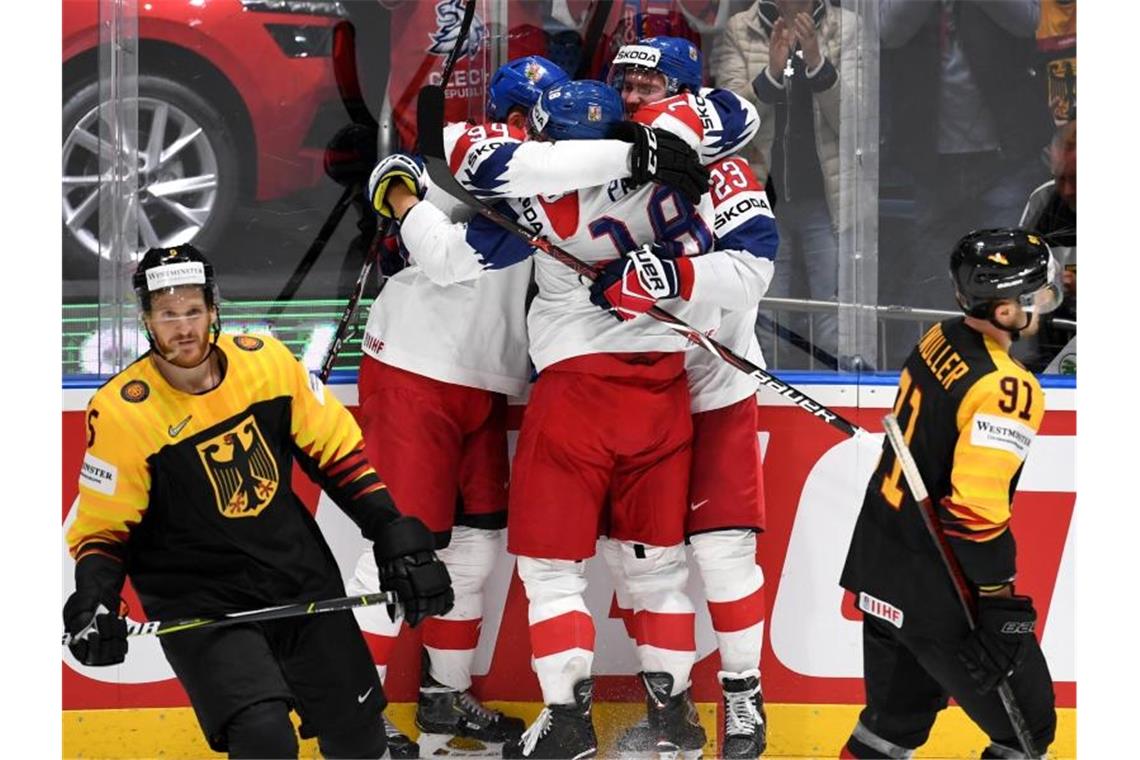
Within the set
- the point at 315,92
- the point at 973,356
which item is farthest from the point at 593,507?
the point at 315,92

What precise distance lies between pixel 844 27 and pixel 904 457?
1.12 metres

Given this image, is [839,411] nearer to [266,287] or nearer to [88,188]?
[266,287]

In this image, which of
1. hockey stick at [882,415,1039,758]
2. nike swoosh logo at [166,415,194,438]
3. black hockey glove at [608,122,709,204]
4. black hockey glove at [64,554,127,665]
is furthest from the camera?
black hockey glove at [608,122,709,204]

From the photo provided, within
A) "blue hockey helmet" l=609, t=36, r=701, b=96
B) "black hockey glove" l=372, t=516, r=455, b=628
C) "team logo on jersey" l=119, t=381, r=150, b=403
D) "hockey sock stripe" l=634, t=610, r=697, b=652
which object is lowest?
"hockey sock stripe" l=634, t=610, r=697, b=652

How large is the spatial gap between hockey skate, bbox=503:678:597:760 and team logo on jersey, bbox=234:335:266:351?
0.95 m

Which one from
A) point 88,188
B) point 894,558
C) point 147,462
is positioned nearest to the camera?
point 147,462

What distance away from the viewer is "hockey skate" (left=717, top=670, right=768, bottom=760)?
342 cm

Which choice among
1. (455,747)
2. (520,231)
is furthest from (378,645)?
(520,231)

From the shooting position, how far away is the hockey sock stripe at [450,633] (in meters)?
3.53

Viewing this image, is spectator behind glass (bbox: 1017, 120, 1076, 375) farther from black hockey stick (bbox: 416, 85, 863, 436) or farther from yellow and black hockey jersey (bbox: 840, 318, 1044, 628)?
yellow and black hockey jersey (bbox: 840, 318, 1044, 628)

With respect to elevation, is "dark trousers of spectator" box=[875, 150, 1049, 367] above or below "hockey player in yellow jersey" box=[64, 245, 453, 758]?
above

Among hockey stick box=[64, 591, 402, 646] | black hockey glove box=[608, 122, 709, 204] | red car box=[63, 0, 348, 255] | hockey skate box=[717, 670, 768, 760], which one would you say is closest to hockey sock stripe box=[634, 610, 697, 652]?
hockey skate box=[717, 670, 768, 760]

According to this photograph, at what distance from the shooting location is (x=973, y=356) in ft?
9.78

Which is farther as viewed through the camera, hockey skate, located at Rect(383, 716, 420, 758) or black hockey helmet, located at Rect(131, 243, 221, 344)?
hockey skate, located at Rect(383, 716, 420, 758)
